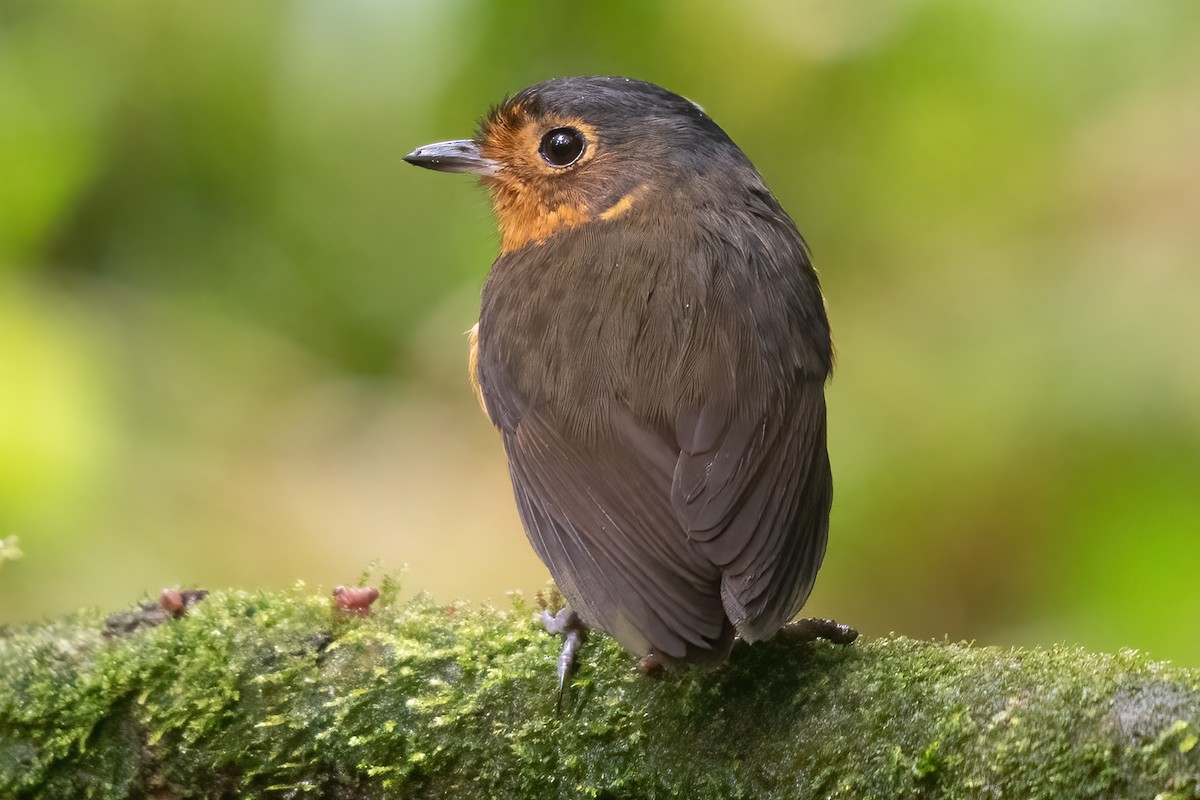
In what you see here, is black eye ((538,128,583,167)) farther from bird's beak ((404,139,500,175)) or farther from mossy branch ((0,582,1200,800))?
mossy branch ((0,582,1200,800))

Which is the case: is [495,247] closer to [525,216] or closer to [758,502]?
[525,216]

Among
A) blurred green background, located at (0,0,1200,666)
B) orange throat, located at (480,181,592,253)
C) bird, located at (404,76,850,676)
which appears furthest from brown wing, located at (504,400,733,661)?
blurred green background, located at (0,0,1200,666)

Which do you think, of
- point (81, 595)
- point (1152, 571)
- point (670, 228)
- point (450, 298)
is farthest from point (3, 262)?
point (1152, 571)

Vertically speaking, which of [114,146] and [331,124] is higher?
[114,146]

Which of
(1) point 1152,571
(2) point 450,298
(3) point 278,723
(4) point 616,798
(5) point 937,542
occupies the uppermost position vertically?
(2) point 450,298

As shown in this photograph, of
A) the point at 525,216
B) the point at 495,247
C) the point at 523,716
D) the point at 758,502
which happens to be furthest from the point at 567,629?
the point at 495,247

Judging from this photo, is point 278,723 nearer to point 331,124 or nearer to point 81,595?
point 81,595
